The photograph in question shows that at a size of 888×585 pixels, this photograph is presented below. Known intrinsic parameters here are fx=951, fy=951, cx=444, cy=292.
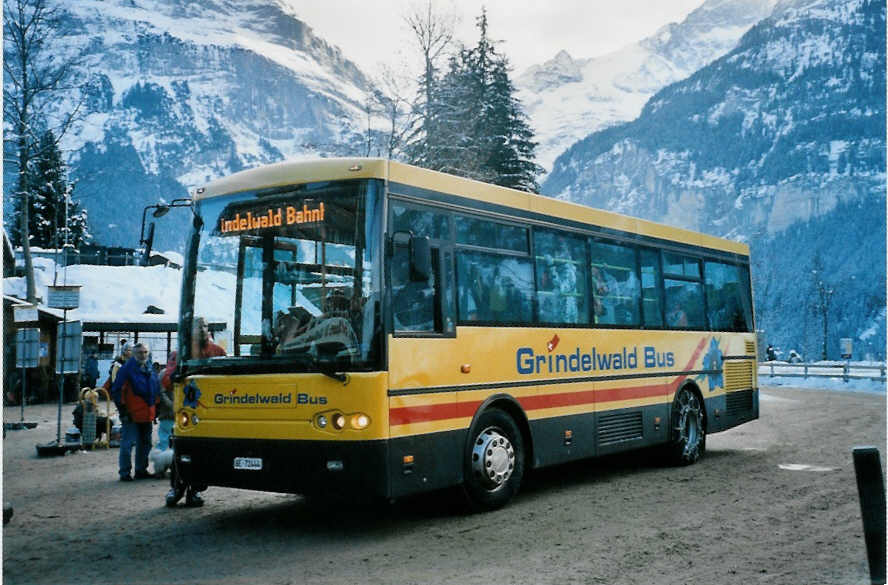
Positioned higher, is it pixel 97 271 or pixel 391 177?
pixel 97 271

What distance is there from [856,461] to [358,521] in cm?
465

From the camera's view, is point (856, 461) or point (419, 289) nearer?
point (856, 461)

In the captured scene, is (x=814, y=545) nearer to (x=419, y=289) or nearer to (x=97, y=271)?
(x=419, y=289)

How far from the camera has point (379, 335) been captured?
7.60 metres

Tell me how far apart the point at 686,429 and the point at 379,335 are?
6.45 metres

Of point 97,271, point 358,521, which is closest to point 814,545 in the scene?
point 358,521

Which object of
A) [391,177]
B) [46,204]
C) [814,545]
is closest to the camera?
[814,545]

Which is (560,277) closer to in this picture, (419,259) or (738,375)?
(419,259)

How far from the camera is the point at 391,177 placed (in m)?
8.00

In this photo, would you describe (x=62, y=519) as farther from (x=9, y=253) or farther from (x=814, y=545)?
(x=9, y=253)

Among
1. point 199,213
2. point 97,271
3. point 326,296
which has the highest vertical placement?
point 97,271

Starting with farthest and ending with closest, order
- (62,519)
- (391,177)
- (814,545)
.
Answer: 1. (62,519)
2. (391,177)
3. (814,545)

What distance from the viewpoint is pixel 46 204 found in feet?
245

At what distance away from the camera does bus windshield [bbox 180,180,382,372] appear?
7.64m
